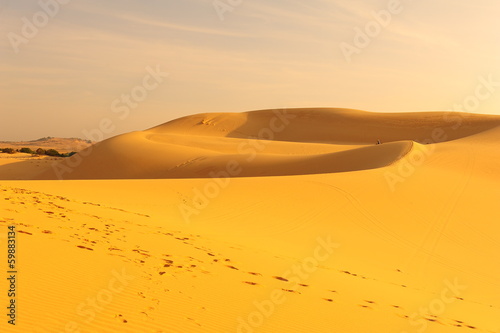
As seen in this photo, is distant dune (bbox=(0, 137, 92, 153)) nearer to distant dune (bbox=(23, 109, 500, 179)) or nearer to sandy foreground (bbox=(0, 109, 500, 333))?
distant dune (bbox=(23, 109, 500, 179))

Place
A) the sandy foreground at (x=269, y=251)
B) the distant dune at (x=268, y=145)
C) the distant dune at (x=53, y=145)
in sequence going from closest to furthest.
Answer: the sandy foreground at (x=269, y=251), the distant dune at (x=268, y=145), the distant dune at (x=53, y=145)

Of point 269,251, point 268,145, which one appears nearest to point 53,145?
point 268,145

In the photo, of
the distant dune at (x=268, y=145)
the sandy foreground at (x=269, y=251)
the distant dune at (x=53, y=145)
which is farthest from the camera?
the distant dune at (x=53, y=145)

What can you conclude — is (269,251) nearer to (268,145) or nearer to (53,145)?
(268,145)

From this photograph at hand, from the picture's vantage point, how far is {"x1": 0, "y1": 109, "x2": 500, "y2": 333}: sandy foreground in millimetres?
4969

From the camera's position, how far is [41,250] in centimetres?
585

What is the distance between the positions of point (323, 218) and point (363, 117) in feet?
168

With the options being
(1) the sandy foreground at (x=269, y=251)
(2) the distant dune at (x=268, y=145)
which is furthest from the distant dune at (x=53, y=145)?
(1) the sandy foreground at (x=269, y=251)

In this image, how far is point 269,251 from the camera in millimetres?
9438

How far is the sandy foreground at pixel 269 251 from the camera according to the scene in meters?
4.97

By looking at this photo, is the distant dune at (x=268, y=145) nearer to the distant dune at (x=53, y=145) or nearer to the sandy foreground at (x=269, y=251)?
the sandy foreground at (x=269, y=251)

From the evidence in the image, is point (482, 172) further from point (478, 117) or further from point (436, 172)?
point (478, 117)

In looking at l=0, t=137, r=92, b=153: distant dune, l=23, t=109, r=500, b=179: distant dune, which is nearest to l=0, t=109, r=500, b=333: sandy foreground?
l=23, t=109, r=500, b=179: distant dune

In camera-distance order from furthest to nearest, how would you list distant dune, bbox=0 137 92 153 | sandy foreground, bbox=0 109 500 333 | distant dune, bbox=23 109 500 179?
1. distant dune, bbox=0 137 92 153
2. distant dune, bbox=23 109 500 179
3. sandy foreground, bbox=0 109 500 333
